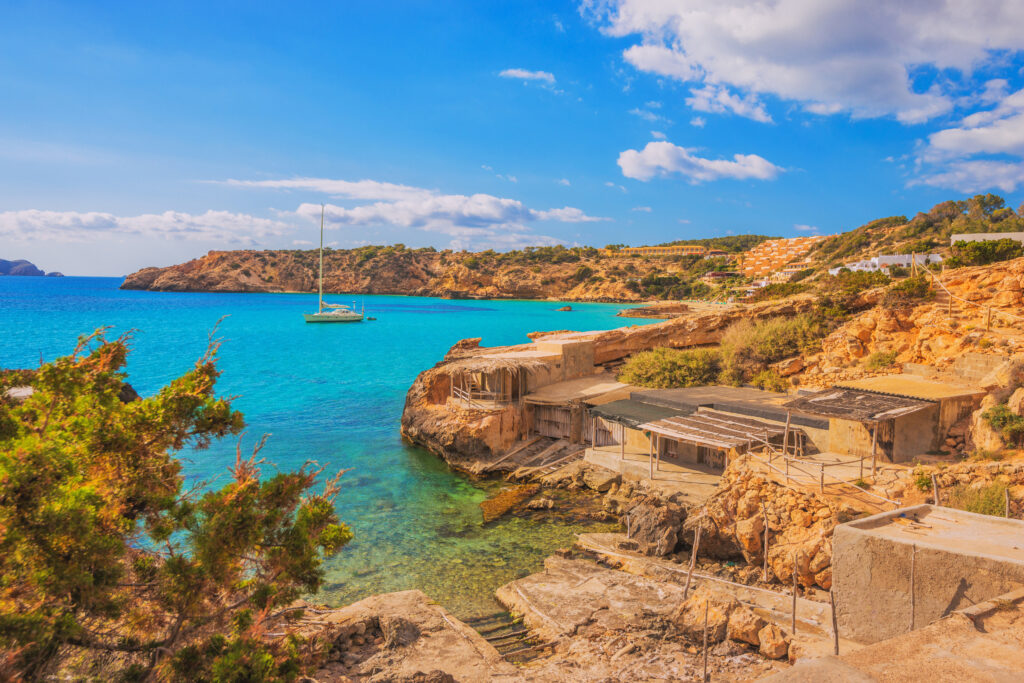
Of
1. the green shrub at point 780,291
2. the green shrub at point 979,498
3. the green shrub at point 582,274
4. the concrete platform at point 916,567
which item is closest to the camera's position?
the concrete platform at point 916,567

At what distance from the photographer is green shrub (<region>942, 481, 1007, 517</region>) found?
9.10 m

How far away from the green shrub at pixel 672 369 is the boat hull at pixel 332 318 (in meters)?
54.5

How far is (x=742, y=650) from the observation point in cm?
816

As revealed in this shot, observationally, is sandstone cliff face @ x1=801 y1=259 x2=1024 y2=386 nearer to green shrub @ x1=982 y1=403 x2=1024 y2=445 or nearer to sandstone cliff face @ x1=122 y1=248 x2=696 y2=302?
green shrub @ x1=982 y1=403 x2=1024 y2=445

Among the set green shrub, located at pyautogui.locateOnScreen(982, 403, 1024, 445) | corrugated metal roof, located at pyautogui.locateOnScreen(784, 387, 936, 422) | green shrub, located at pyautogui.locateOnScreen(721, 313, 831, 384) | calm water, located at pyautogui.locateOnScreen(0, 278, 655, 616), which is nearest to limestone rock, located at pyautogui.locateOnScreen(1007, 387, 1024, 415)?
green shrub, located at pyautogui.locateOnScreen(982, 403, 1024, 445)

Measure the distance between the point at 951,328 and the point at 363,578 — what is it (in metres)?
17.8

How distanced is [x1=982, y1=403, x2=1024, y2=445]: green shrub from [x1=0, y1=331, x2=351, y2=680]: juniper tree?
13.2m

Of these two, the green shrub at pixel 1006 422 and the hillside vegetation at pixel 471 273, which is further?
the hillside vegetation at pixel 471 273

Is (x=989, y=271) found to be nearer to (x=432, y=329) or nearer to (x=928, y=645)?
(x=928, y=645)

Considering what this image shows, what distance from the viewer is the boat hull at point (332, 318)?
7012cm

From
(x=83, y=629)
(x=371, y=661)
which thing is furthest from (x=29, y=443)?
(x=371, y=661)

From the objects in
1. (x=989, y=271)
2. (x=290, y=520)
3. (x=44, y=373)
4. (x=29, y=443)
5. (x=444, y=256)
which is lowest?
(x=290, y=520)

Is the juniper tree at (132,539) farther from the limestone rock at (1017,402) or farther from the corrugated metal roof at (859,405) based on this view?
the limestone rock at (1017,402)

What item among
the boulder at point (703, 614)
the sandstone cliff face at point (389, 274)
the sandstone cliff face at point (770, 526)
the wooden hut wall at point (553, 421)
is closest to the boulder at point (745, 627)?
the boulder at point (703, 614)
